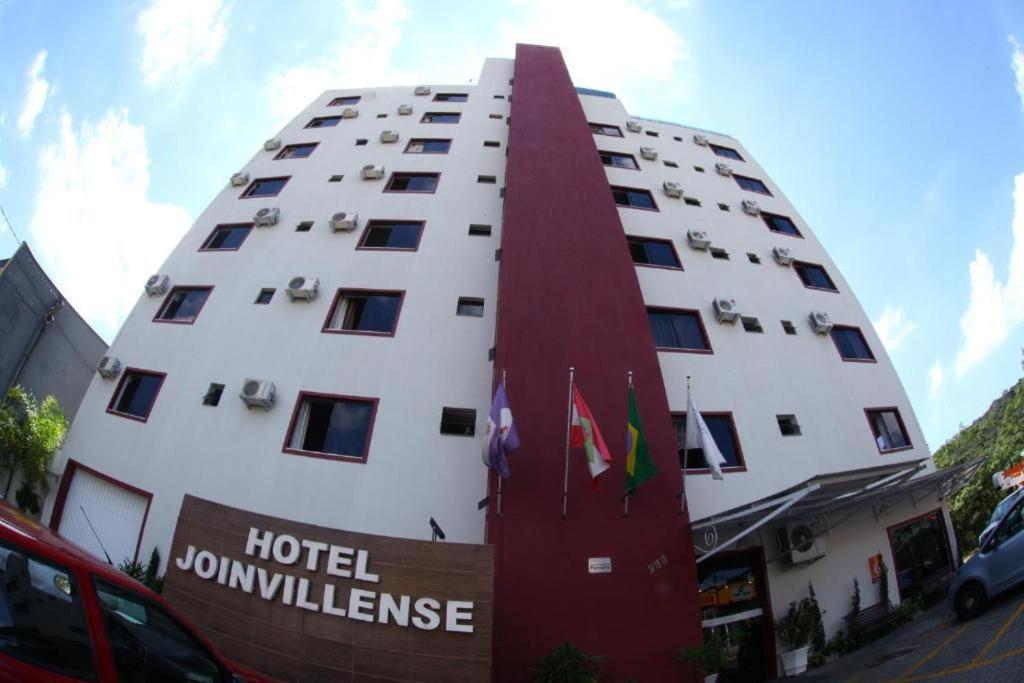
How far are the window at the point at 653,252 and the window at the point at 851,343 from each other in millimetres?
6052

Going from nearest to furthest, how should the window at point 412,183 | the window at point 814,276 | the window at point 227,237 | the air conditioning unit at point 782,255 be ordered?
the window at point 227,237, the window at point 412,183, the air conditioning unit at point 782,255, the window at point 814,276

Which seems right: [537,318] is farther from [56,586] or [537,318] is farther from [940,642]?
[940,642]

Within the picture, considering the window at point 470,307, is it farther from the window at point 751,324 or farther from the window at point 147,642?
the window at point 147,642

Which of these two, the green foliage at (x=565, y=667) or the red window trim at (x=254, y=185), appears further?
the red window trim at (x=254, y=185)

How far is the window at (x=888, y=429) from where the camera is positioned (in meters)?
13.7

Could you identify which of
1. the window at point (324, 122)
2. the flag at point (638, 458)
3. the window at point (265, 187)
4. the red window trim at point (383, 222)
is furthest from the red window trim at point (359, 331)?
the window at point (324, 122)

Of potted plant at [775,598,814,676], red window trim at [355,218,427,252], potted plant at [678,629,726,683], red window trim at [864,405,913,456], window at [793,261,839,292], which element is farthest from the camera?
window at [793,261,839,292]

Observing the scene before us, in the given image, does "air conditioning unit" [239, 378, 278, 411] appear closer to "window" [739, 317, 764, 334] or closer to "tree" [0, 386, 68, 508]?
"tree" [0, 386, 68, 508]

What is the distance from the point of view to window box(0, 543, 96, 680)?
2574 millimetres

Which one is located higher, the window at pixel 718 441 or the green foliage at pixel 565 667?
the window at pixel 718 441

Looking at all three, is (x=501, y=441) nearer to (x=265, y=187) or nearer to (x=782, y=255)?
(x=782, y=255)

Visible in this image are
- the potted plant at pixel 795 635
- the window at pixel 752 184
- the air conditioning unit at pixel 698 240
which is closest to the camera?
the potted plant at pixel 795 635

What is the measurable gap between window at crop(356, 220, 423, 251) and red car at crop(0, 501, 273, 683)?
1155 centimetres

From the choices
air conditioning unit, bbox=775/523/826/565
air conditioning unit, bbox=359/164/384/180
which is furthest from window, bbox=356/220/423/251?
air conditioning unit, bbox=775/523/826/565
